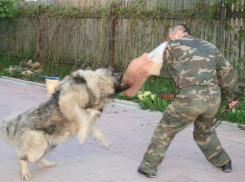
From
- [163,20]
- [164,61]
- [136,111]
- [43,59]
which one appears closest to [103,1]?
[163,20]

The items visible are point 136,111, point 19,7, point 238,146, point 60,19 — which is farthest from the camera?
point 19,7

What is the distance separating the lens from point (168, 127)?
16.0 feet

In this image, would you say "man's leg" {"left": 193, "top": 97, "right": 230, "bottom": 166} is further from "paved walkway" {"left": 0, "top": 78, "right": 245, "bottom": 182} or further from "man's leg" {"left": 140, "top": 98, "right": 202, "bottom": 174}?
"man's leg" {"left": 140, "top": 98, "right": 202, "bottom": 174}

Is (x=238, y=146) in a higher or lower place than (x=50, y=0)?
lower

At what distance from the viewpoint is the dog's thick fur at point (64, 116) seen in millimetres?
4891

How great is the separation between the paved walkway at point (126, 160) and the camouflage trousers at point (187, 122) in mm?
311

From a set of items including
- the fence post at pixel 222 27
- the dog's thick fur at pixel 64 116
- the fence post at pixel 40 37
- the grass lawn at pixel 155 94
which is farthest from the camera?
the fence post at pixel 40 37

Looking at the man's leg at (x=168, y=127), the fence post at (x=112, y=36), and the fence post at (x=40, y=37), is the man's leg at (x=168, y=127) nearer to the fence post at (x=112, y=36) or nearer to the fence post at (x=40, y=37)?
the fence post at (x=112, y=36)

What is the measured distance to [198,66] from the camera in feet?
15.5

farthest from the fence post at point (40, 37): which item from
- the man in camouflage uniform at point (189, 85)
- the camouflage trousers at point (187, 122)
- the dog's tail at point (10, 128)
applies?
the camouflage trousers at point (187, 122)

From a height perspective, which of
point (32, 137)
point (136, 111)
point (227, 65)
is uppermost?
point (227, 65)

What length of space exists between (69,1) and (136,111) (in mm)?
6272

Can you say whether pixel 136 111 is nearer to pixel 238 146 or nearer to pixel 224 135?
pixel 224 135

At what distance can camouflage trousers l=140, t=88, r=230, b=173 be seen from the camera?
15.5ft
